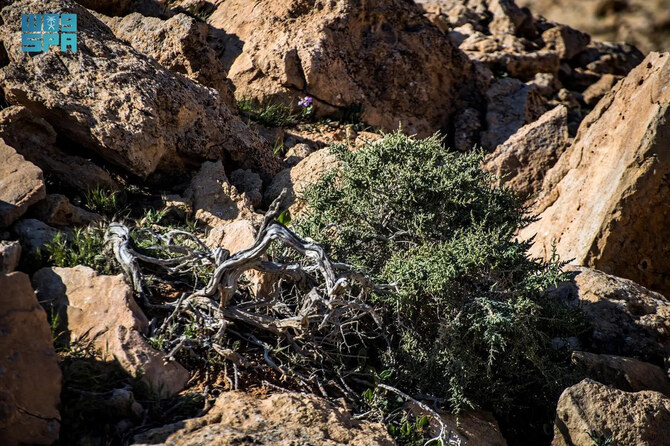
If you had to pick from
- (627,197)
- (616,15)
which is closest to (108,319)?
(627,197)

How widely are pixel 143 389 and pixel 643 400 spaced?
2814mm

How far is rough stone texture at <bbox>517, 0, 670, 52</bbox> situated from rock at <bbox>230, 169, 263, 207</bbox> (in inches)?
305

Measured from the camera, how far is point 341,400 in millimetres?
3768

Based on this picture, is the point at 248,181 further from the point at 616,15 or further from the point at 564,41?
the point at 616,15

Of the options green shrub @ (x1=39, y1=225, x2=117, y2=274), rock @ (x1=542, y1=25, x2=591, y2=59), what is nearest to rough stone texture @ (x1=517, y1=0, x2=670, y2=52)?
rock @ (x1=542, y1=25, x2=591, y2=59)

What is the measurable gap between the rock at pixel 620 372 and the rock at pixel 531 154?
9.41 feet

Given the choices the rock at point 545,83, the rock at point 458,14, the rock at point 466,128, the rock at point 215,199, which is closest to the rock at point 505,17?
the rock at point 458,14

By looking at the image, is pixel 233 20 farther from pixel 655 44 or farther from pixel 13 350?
pixel 655 44

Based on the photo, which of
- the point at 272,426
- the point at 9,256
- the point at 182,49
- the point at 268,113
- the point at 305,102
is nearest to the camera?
the point at 272,426

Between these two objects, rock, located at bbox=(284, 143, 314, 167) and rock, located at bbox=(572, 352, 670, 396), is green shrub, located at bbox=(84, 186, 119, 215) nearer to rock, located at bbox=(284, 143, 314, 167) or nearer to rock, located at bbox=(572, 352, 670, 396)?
rock, located at bbox=(284, 143, 314, 167)

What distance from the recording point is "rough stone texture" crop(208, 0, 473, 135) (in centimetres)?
830

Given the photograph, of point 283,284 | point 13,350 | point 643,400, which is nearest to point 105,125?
point 283,284

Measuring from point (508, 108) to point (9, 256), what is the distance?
280 inches

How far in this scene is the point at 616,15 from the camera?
1213 centimetres
